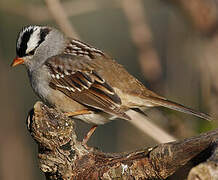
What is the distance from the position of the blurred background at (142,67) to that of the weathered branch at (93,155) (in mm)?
980

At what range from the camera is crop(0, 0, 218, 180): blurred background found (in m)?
4.91

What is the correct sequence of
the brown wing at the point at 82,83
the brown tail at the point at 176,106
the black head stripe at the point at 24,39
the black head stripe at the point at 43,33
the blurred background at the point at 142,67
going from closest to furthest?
the brown tail at the point at 176,106
the brown wing at the point at 82,83
the black head stripe at the point at 24,39
the blurred background at the point at 142,67
the black head stripe at the point at 43,33

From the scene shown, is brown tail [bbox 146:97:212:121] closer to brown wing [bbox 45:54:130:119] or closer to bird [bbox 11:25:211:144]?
bird [bbox 11:25:211:144]

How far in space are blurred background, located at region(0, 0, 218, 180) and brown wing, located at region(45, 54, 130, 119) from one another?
302 mm

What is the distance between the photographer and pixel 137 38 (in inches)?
236

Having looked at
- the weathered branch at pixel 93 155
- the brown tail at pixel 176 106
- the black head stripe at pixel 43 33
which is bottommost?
the brown tail at pixel 176 106

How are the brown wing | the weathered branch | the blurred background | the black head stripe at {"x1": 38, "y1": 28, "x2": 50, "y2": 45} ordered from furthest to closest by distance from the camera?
the black head stripe at {"x1": 38, "y1": 28, "x2": 50, "y2": 45}
the blurred background
the brown wing
the weathered branch

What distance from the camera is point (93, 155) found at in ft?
12.1

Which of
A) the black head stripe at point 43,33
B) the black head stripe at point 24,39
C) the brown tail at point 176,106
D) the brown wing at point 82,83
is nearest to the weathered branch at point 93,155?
the brown wing at point 82,83

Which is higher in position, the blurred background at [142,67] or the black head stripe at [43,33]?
the black head stripe at [43,33]

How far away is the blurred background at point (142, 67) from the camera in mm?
4914

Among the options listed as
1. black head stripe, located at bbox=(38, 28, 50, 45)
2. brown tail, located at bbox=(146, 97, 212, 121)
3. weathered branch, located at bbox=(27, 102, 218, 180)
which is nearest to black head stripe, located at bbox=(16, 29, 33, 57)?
black head stripe, located at bbox=(38, 28, 50, 45)

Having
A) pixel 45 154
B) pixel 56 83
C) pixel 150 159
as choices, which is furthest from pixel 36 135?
pixel 56 83

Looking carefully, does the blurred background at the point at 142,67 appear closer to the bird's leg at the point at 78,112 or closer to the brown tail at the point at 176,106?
the brown tail at the point at 176,106
